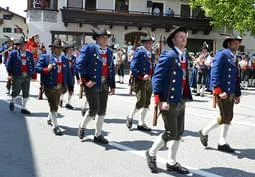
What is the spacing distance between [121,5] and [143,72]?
3076cm

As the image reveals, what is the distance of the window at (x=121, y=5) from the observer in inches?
1510

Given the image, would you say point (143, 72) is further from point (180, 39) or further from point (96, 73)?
point (180, 39)

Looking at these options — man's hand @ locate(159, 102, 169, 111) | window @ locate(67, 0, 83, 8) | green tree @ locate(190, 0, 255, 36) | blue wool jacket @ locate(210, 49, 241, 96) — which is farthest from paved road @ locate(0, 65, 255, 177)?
window @ locate(67, 0, 83, 8)

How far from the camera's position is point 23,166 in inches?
236

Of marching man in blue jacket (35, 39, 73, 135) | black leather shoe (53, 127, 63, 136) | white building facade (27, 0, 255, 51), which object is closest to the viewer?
black leather shoe (53, 127, 63, 136)

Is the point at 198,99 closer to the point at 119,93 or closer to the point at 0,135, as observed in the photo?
the point at 119,93

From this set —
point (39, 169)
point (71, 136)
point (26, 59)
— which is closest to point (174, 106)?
point (39, 169)

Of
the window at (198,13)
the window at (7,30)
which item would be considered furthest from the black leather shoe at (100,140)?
the window at (7,30)

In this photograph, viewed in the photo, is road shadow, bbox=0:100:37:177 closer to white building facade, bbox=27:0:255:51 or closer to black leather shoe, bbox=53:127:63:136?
black leather shoe, bbox=53:127:63:136

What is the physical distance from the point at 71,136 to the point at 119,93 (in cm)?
881

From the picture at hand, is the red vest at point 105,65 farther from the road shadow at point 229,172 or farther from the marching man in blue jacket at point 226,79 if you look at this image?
the road shadow at point 229,172

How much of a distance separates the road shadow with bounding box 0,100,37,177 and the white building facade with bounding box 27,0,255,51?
25.6 meters

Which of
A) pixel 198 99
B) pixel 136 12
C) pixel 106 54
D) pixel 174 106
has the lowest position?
pixel 198 99

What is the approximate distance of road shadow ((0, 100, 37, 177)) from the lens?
579 centimetres
